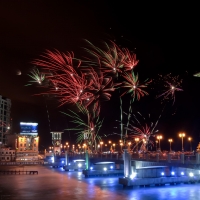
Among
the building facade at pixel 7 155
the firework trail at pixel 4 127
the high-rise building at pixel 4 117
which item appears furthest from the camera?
the high-rise building at pixel 4 117

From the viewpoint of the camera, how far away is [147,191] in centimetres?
2944

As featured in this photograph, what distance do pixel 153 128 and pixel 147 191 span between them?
137 feet

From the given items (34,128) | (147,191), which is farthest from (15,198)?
(34,128)

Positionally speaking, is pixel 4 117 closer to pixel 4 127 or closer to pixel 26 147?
pixel 4 127

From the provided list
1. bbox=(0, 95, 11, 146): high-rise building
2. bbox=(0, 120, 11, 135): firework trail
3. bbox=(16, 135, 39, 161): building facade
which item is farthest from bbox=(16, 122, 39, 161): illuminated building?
bbox=(0, 120, 11, 135): firework trail

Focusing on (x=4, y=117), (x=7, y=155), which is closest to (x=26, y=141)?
(x=7, y=155)

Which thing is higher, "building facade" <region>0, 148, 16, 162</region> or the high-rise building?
the high-rise building

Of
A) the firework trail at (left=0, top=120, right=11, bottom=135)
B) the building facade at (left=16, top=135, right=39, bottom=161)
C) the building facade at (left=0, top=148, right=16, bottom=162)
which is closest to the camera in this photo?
the building facade at (left=0, top=148, right=16, bottom=162)

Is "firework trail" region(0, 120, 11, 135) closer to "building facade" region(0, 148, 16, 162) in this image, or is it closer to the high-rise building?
the high-rise building

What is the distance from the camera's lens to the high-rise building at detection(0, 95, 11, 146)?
11734 cm

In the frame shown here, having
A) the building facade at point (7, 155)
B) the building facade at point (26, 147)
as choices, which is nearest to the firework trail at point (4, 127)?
the building facade at point (26, 147)

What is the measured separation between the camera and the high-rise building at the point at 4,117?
11734cm

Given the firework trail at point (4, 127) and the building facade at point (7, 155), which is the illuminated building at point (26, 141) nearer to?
the building facade at point (7, 155)

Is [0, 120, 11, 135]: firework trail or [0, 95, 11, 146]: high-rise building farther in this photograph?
[0, 95, 11, 146]: high-rise building
